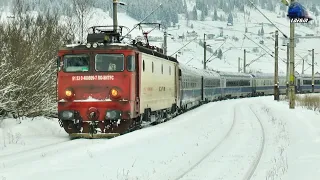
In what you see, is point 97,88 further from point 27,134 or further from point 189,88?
point 189,88

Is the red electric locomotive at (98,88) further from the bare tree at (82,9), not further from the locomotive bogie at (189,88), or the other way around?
the bare tree at (82,9)

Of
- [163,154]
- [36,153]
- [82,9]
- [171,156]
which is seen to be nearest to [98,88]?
[36,153]

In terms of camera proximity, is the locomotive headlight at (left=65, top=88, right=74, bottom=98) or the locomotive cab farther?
the locomotive headlight at (left=65, top=88, right=74, bottom=98)

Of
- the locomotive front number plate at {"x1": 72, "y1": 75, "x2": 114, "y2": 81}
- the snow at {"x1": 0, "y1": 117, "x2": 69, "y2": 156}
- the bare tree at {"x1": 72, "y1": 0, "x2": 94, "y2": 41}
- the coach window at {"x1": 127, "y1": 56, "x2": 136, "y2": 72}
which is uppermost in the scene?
the bare tree at {"x1": 72, "y1": 0, "x2": 94, "y2": 41}

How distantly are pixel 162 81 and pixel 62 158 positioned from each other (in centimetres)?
1074

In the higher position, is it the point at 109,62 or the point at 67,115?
the point at 109,62

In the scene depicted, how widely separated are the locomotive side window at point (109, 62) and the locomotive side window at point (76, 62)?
345 mm

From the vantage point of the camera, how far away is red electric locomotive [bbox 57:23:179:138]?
16.1 m

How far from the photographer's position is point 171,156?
1214 cm

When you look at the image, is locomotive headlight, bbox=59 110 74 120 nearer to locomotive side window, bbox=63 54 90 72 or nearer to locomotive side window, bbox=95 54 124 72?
locomotive side window, bbox=63 54 90 72

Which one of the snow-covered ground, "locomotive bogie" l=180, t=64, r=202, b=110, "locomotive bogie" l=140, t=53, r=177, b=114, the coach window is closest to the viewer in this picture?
the snow-covered ground

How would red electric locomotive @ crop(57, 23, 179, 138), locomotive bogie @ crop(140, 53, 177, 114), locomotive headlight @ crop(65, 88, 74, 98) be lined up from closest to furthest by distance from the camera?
red electric locomotive @ crop(57, 23, 179, 138) → locomotive headlight @ crop(65, 88, 74, 98) → locomotive bogie @ crop(140, 53, 177, 114)

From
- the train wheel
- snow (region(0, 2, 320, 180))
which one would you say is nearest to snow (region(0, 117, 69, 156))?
snow (region(0, 2, 320, 180))

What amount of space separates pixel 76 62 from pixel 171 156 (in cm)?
589
